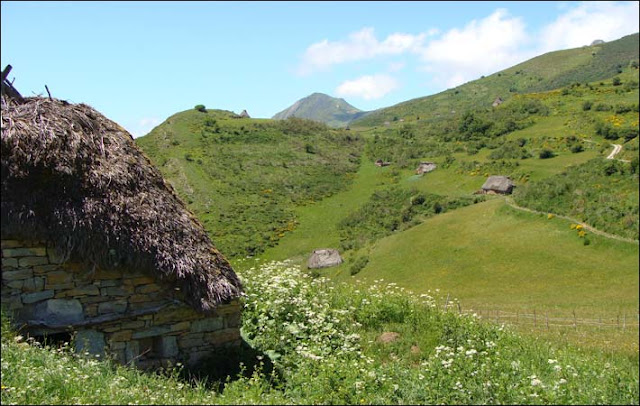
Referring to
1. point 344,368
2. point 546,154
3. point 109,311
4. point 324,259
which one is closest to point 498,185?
point 546,154

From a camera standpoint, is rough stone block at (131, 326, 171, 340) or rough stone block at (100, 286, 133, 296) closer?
rough stone block at (100, 286, 133, 296)

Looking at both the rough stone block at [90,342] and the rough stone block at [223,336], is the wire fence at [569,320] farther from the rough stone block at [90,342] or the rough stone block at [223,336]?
the rough stone block at [90,342]

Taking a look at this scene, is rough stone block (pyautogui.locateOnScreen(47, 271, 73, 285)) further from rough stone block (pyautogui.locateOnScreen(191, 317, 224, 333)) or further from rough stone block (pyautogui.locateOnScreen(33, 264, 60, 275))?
rough stone block (pyautogui.locateOnScreen(191, 317, 224, 333))

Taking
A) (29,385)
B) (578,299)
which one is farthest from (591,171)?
(29,385)

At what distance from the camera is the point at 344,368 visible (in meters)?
7.79

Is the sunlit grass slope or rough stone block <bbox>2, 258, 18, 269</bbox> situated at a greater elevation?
rough stone block <bbox>2, 258, 18, 269</bbox>

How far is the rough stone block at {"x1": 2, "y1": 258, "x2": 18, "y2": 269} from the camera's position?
7582 millimetres

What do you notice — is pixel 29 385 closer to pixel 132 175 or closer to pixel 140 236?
pixel 140 236

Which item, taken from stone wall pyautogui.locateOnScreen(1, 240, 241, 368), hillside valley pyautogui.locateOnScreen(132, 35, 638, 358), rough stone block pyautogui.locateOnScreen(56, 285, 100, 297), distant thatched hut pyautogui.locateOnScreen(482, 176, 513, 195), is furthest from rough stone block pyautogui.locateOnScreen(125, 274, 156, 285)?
distant thatched hut pyautogui.locateOnScreen(482, 176, 513, 195)

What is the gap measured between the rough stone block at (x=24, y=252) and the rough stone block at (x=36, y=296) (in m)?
0.55

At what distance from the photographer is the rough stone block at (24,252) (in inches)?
299

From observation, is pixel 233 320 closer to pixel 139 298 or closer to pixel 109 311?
pixel 139 298

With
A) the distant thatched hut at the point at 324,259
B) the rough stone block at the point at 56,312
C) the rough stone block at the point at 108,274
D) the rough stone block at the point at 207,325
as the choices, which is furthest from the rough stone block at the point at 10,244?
the distant thatched hut at the point at 324,259

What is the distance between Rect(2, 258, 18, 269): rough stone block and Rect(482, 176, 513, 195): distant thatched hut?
48.0 metres
